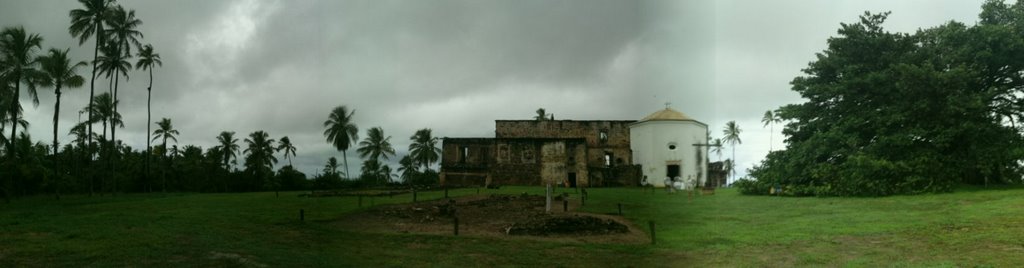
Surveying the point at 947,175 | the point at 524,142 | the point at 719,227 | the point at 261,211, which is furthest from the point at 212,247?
the point at 524,142

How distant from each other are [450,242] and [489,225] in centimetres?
327

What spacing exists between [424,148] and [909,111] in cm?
4162

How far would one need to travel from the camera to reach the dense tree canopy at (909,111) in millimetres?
22125

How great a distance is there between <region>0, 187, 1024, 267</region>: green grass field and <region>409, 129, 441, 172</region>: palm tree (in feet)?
134

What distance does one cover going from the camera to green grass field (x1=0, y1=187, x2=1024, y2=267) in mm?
10219

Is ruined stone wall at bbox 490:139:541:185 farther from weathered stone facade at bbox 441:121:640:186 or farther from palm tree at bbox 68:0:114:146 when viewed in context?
palm tree at bbox 68:0:114:146

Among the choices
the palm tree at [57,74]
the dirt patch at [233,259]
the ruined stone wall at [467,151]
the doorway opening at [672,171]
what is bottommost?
the dirt patch at [233,259]

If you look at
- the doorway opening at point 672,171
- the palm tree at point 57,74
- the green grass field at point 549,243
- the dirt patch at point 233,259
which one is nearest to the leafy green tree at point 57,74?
the palm tree at point 57,74

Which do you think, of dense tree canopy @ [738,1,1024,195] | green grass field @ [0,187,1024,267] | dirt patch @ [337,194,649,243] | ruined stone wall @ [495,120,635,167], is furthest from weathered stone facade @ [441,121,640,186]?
green grass field @ [0,187,1024,267]

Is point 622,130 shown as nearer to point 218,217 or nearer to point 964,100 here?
point 964,100

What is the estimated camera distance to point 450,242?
13.4 m

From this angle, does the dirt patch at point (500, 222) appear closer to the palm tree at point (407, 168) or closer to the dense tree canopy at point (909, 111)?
the dense tree canopy at point (909, 111)

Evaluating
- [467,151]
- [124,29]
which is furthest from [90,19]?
[467,151]

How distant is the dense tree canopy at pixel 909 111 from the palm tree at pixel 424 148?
35518 millimetres
